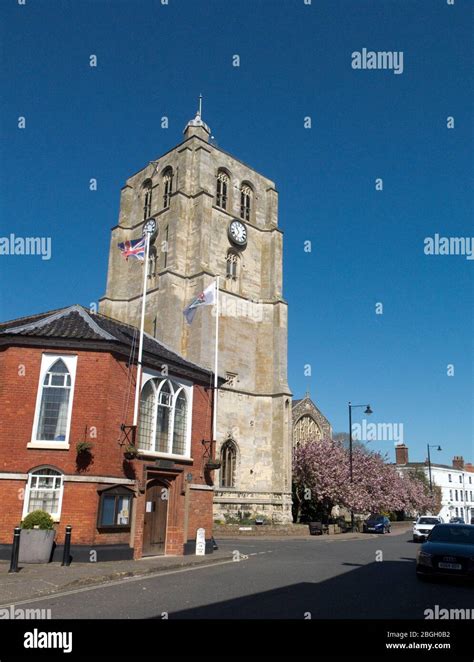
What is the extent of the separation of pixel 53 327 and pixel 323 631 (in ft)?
42.6

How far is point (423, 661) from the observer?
22.8ft

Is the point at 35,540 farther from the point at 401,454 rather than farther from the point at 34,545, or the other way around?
the point at 401,454

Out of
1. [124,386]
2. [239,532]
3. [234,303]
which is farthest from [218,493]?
[124,386]

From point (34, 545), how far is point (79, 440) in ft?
9.88

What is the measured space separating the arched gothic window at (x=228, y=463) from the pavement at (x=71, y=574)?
21799 mm

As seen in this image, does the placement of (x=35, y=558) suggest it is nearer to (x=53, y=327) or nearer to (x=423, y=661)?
(x=53, y=327)

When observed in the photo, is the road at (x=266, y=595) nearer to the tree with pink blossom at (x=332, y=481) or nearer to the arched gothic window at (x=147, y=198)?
the tree with pink blossom at (x=332, y=481)

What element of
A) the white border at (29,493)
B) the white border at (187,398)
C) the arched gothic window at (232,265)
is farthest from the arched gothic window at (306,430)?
the white border at (29,493)

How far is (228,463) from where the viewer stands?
40094 mm

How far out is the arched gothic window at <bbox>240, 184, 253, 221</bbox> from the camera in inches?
1891

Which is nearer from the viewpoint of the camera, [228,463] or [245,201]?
Result: [228,463]

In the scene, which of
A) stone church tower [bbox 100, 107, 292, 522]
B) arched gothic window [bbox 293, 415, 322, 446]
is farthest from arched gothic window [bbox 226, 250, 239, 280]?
arched gothic window [bbox 293, 415, 322, 446]

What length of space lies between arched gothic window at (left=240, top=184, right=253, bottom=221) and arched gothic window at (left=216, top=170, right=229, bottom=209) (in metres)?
1.80

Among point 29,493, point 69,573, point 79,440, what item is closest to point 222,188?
point 79,440
